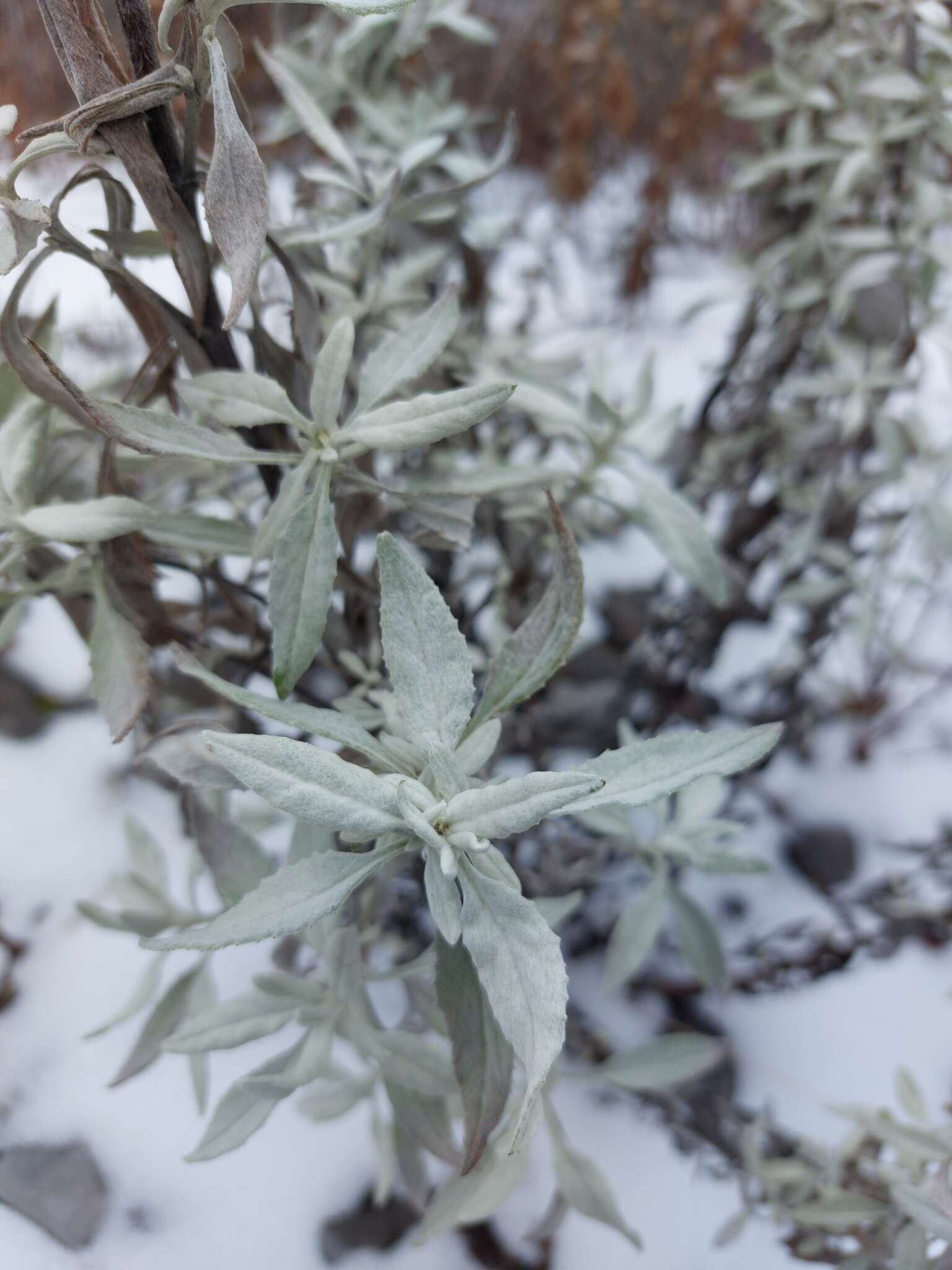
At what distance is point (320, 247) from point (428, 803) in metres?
0.40

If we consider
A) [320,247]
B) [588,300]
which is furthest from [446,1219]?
[588,300]

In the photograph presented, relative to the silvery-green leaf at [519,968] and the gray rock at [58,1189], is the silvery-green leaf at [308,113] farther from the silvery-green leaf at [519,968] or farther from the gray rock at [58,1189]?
the gray rock at [58,1189]

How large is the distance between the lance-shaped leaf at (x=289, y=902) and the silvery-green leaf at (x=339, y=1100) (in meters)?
0.37

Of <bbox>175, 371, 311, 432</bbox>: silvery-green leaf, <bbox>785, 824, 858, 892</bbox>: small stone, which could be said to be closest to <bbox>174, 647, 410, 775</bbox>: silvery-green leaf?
<bbox>175, 371, 311, 432</bbox>: silvery-green leaf

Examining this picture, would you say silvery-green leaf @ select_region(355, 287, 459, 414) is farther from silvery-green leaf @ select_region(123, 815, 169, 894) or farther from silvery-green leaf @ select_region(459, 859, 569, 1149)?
silvery-green leaf @ select_region(123, 815, 169, 894)

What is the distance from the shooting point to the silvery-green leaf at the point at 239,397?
0.45m

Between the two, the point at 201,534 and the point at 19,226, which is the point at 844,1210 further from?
the point at 19,226

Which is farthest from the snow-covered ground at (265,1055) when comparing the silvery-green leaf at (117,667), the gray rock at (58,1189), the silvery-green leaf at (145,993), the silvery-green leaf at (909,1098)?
the silvery-green leaf at (117,667)

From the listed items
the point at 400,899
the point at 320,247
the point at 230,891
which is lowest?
the point at 400,899

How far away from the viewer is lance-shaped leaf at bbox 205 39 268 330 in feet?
1.16

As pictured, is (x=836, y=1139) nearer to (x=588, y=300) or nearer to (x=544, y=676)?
(x=544, y=676)

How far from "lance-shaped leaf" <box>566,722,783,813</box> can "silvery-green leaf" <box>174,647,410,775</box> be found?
10 centimetres

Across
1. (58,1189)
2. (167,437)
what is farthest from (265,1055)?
(167,437)

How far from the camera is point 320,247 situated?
2.03ft
